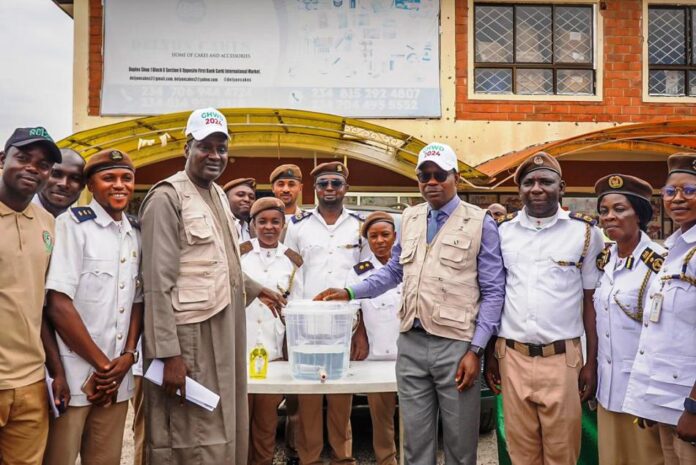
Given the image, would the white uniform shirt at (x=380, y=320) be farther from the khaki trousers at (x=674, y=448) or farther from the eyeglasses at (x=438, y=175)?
the khaki trousers at (x=674, y=448)

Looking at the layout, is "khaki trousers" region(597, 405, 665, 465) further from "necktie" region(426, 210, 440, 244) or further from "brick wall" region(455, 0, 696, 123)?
"brick wall" region(455, 0, 696, 123)

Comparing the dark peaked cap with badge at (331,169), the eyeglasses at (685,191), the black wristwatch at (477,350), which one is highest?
the dark peaked cap with badge at (331,169)

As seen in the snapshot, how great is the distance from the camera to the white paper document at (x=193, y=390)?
3.04 meters

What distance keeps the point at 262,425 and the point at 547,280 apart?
241 centimetres

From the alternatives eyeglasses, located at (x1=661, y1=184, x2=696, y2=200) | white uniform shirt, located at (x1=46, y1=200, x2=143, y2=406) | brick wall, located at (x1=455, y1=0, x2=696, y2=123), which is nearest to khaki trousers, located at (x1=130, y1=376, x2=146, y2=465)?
white uniform shirt, located at (x1=46, y1=200, x2=143, y2=406)

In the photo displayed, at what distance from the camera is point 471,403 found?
351cm

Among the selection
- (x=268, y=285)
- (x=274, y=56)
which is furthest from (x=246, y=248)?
(x=274, y=56)

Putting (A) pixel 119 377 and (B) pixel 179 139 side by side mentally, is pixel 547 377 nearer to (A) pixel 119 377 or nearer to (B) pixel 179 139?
(A) pixel 119 377

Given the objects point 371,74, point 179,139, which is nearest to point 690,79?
point 371,74

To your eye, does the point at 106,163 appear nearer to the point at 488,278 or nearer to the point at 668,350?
the point at 488,278

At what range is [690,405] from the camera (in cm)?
263

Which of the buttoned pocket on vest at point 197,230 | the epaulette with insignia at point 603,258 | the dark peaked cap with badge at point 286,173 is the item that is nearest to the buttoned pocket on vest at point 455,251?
the epaulette with insignia at point 603,258

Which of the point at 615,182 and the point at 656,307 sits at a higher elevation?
the point at 615,182

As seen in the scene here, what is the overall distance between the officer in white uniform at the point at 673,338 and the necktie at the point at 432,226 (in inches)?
47.1
